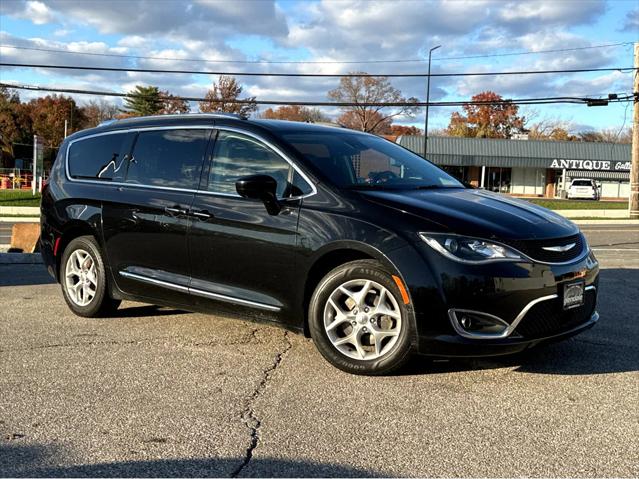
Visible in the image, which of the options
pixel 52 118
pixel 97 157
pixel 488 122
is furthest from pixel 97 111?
pixel 97 157

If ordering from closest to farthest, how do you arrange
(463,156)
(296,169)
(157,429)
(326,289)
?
1. (157,429)
2. (326,289)
3. (296,169)
4. (463,156)

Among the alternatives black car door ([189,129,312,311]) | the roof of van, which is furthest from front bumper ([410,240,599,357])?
the roof of van

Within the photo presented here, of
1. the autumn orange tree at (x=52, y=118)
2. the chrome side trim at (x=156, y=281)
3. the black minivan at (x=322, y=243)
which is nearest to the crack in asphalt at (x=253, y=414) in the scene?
the black minivan at (x=322, y=243)

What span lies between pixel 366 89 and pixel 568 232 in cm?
5864

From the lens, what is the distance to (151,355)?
4.78 m

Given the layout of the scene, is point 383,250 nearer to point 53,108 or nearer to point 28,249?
point 28,249

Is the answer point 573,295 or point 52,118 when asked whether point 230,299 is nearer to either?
point 573,295

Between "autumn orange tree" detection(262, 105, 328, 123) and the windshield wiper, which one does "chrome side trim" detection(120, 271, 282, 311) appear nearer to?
the windshield wiper

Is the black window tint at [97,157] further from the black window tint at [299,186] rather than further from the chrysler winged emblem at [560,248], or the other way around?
the chrysler winged emblem at [560,248]

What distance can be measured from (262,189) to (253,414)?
1.67 meters

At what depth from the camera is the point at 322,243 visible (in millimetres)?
4406

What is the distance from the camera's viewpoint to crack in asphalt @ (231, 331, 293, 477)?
121 inches

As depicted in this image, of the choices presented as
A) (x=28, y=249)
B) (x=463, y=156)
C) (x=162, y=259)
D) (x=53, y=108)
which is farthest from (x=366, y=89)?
(x=162, y=259)

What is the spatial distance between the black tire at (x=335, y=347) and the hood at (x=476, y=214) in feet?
1.46
